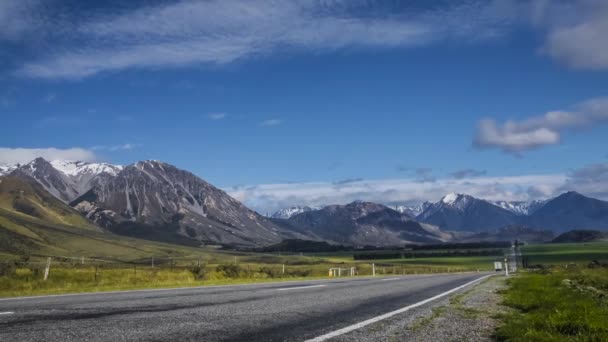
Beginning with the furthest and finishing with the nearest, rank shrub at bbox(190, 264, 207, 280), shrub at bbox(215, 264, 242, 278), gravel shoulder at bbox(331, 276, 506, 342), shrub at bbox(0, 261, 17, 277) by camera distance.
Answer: shrub at bbox(215, 264, 242, 278)
shrub at bbox(190, 264, 207, 280)
shrub at bbox(0, 261, 17, 277)
gravel shoulder at bbox(331, 276, 506, 342)

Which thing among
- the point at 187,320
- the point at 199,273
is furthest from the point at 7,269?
the point at 187,320

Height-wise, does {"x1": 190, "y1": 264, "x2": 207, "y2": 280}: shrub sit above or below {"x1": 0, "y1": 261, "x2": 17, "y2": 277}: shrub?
below

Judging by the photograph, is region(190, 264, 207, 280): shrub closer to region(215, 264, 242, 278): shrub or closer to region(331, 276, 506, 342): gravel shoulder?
region(215, 264, 242, 278): shrub

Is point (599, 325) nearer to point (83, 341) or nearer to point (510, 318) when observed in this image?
point (510, 318)

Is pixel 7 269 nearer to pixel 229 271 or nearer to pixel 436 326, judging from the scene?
pixel 229 271

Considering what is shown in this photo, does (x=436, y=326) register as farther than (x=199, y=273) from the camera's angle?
No

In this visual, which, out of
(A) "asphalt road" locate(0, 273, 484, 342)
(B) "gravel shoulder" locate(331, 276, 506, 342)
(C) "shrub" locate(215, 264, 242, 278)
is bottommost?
(C) "shrub" locate(215, 264, 242, 278)

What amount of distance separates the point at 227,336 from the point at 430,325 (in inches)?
188

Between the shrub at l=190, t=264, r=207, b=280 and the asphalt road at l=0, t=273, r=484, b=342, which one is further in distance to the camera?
the shrub at l=190, t=264, r=207, b=280

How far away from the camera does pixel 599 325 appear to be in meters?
9.98

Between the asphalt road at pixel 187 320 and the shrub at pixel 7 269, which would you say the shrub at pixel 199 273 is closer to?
the shrub at pixel 7 269

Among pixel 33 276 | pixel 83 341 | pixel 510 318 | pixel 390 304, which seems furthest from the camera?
pixel 33 276

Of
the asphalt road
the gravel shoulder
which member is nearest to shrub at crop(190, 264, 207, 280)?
the asphalt road

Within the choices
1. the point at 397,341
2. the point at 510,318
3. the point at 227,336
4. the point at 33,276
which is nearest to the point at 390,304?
the point at 510,318
